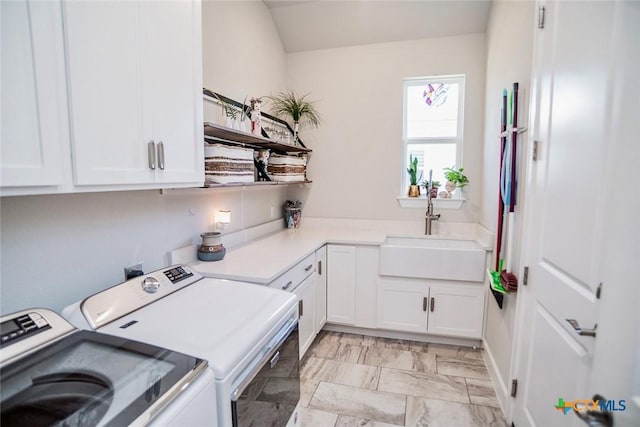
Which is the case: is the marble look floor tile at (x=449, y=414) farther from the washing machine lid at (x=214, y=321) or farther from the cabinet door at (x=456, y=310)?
the washing machine lid at (x=214, y=321)

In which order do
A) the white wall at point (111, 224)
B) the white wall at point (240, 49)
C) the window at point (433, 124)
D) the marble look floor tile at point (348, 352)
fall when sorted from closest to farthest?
the white wall at point (111, 224) < the white wall at point (240, 49) < the marble look floor tile at point (348, 352) < the window at point (433, 124)

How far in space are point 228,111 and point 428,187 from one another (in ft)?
6.48

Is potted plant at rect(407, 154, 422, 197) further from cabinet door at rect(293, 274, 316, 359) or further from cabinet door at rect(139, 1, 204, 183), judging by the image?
cabinet door at rect(139, 1, 204, 183)

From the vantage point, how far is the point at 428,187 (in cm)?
311

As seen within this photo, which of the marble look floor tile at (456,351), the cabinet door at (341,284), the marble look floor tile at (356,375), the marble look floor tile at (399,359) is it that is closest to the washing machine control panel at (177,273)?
the marble look floor tile at (356,375)

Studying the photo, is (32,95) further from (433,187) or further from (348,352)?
(433,187)

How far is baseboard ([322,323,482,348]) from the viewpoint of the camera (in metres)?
2.72

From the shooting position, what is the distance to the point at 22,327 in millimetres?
921

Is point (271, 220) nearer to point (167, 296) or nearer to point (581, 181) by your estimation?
point (167, 296)

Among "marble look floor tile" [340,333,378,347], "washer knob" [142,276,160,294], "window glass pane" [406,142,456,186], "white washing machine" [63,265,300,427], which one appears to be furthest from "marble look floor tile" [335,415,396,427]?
"window glass pane" [406,142,456,186]

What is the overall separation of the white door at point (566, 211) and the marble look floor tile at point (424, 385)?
432 millimetres

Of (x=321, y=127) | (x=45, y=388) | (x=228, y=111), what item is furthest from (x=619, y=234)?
(x=321, y=127)

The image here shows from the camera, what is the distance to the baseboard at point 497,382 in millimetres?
1894

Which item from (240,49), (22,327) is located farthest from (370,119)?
(22,327)
